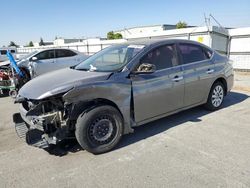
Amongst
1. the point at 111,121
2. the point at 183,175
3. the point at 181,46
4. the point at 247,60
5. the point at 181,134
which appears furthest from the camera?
the point at 247,60

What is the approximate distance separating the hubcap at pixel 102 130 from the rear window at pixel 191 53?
6.62 feet

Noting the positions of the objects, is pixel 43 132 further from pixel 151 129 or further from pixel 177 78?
pixel 177 78

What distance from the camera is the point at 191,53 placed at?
15.5 ft

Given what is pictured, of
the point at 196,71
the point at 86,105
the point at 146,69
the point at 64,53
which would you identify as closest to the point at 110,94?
the point at 86,105

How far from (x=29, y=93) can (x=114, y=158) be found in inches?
63.5

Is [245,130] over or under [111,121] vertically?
under

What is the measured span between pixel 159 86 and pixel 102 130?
1272mm

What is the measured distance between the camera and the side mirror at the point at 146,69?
3.69 metres

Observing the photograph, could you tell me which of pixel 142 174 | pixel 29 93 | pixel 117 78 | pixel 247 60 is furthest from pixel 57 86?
pixel 247 60

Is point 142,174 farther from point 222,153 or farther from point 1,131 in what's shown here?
point 1,131

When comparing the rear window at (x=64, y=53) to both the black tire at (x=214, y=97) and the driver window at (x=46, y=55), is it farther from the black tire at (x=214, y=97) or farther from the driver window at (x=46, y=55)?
the black tire at (x=214, y=97)

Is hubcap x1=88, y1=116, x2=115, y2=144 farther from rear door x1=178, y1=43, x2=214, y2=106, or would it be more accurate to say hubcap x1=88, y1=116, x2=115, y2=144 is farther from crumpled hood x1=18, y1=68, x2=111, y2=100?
rear door x1=178, y1=43, x2=214, y2=106

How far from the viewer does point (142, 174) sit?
293 centimetres

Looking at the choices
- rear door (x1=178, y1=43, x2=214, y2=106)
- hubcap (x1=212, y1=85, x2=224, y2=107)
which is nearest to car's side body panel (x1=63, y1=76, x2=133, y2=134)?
rear door (x1=178, y1=43, x2=214, y2=106)
